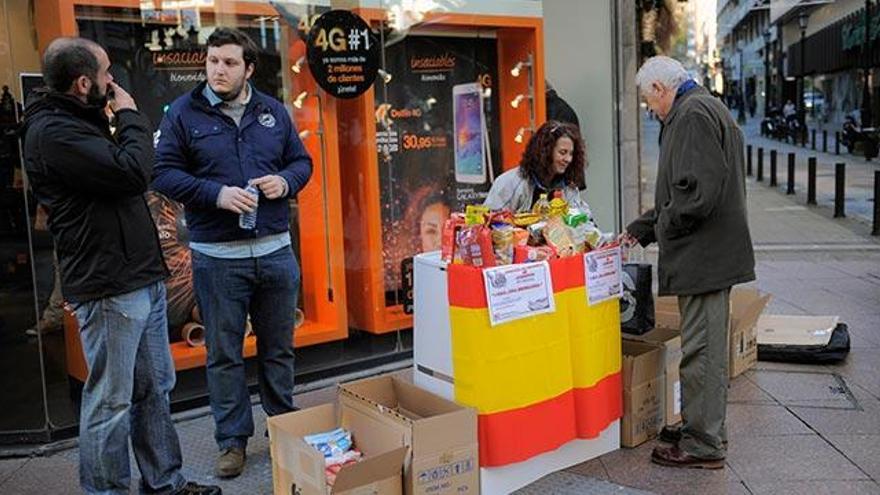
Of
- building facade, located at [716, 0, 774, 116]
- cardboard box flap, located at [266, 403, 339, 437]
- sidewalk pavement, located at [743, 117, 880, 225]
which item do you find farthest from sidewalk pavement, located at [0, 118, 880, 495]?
building facade, located at [716, 0, 774, 116]

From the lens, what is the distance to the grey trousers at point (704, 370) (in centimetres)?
391

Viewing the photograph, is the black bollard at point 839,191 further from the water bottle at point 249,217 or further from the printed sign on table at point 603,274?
the water bottle at point 249,217

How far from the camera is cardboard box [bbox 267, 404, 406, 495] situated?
3178 millimetres

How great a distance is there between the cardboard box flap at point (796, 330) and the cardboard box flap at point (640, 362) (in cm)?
176

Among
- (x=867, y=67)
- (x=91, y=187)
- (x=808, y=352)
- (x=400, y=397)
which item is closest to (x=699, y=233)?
(x=400, y=397)

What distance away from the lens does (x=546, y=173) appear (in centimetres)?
461

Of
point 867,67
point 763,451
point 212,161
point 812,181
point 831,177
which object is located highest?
point 867,67

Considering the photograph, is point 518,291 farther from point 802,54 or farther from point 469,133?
point 802,54

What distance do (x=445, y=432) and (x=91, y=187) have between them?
5.31 feet

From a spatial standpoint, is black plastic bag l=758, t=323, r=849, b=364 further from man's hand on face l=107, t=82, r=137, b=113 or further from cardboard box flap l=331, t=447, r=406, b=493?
man's hand on face l=107, t=82, r=137, b=113

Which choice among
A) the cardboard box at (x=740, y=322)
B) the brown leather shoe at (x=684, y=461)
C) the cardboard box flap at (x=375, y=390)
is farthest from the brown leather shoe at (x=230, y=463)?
the cardboard box at (x=740, y=322)

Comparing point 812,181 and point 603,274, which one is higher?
point 603,274

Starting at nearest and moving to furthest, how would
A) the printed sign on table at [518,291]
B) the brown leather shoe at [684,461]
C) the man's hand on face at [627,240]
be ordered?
the printed sign on table at [518,291] < the brown leather shoe at [684,461] < the man's hand on face at [627,240]

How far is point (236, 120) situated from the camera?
3.96 meters
